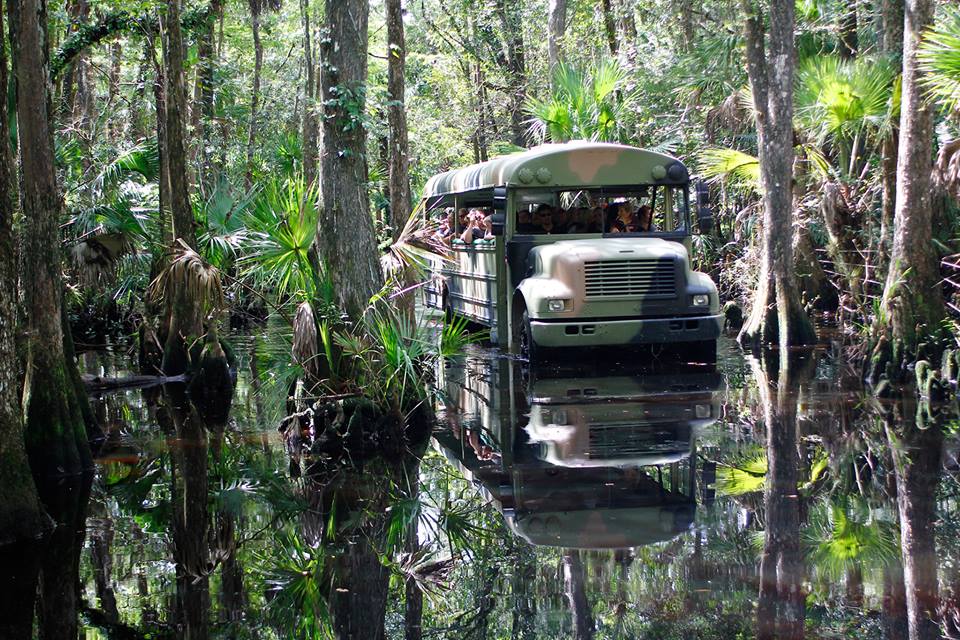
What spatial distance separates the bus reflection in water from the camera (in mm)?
7074

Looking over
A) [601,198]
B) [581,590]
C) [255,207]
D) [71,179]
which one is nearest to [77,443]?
[255,207]

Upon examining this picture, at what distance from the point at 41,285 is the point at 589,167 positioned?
7673 mm

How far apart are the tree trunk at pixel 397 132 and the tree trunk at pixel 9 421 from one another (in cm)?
950

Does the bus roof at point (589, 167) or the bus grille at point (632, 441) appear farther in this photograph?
the bus roof at point (589, 167)

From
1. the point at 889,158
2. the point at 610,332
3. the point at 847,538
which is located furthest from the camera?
the point at 889,158

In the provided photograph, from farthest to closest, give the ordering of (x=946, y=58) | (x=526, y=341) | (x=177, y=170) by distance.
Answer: (x=526, y=341), (x=177, y=170), (x=946, y=58)

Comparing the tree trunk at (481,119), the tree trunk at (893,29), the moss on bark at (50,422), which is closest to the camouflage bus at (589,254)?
the tree trunk at (893,29)

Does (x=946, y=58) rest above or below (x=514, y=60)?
below

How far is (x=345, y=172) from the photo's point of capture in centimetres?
1008

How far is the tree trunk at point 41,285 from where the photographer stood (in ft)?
29.1

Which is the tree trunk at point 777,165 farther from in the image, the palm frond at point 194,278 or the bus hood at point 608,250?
the palm frond at point 194,278

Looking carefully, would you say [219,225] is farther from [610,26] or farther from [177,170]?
[610,26]

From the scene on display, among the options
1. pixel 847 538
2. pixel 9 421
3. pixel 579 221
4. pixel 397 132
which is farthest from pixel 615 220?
pixel 9 421

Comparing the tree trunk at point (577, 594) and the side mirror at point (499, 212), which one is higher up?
the side mirror at point (499, 212)
